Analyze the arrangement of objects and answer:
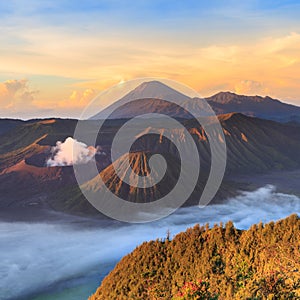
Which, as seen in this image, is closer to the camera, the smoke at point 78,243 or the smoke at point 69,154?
the smoke at point 78,243

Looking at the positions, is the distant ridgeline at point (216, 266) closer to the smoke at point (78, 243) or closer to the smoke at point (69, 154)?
the smoke at point (78, 243)

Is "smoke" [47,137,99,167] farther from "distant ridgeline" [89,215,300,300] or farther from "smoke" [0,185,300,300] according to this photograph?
"distant ridgeline" [89,215,300,300]

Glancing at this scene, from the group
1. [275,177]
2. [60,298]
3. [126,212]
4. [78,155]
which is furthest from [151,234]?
[275,177]

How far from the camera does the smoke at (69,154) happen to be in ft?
531

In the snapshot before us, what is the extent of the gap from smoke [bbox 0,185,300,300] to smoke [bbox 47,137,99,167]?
57.2 meters

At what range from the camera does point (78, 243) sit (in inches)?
3369

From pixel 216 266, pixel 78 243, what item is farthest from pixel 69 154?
pixel 216 266

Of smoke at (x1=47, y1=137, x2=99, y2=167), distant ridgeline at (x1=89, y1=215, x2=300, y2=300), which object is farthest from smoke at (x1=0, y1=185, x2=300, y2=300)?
smoke at (x1=47, y1=137, x2=99, y2=167)

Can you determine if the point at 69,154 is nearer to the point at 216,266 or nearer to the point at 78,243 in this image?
the point at 78,243

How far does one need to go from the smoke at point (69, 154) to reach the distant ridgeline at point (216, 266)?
128 metres

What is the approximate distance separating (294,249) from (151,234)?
208 ft

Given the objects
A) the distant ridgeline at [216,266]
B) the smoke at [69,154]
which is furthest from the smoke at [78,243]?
the smoke at [69,154]

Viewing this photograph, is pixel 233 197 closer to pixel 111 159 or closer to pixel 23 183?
pixel 111 159

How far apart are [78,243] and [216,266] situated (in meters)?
58.9
